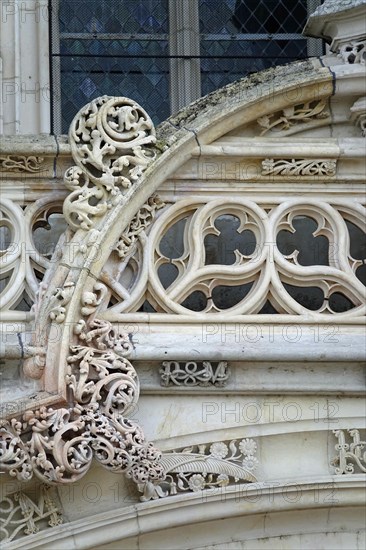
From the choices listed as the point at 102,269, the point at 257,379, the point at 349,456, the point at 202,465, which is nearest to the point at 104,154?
the point at 102,269

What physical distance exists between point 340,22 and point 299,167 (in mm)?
700

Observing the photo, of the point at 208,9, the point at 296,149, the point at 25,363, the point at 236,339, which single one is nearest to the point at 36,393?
the point at 25,363

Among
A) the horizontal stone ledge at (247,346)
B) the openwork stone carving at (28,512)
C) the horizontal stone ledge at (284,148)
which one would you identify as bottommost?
the openwork stone carving at (28,512)

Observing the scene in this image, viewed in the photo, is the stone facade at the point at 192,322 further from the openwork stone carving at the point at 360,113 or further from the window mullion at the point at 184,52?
the window mullion at the point at 184,52

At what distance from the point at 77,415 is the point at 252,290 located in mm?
1069

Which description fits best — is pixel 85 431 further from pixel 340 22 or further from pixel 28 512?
pixel 340 22

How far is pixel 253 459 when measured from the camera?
1134 cm

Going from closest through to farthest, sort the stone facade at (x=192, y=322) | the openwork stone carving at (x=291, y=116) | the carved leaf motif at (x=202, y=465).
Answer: the stone facade at (x=192, y=322) → the carved leaf motif at (x=202, y=465) → the openwork stone carving at (x=291, y=116)

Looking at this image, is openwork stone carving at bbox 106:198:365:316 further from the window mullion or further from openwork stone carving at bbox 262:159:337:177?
the window mullion

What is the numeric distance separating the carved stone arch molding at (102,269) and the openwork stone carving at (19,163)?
0.18m

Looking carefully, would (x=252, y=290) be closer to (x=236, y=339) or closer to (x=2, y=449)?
(x=236, y=339)

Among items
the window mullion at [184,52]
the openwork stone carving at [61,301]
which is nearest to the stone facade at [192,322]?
the openwork stone carving at [61,301]

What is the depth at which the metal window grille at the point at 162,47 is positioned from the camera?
12.5 metres

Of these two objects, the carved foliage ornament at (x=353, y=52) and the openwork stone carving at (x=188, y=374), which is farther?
the carved foliage ornament at (x=353, y=52)
